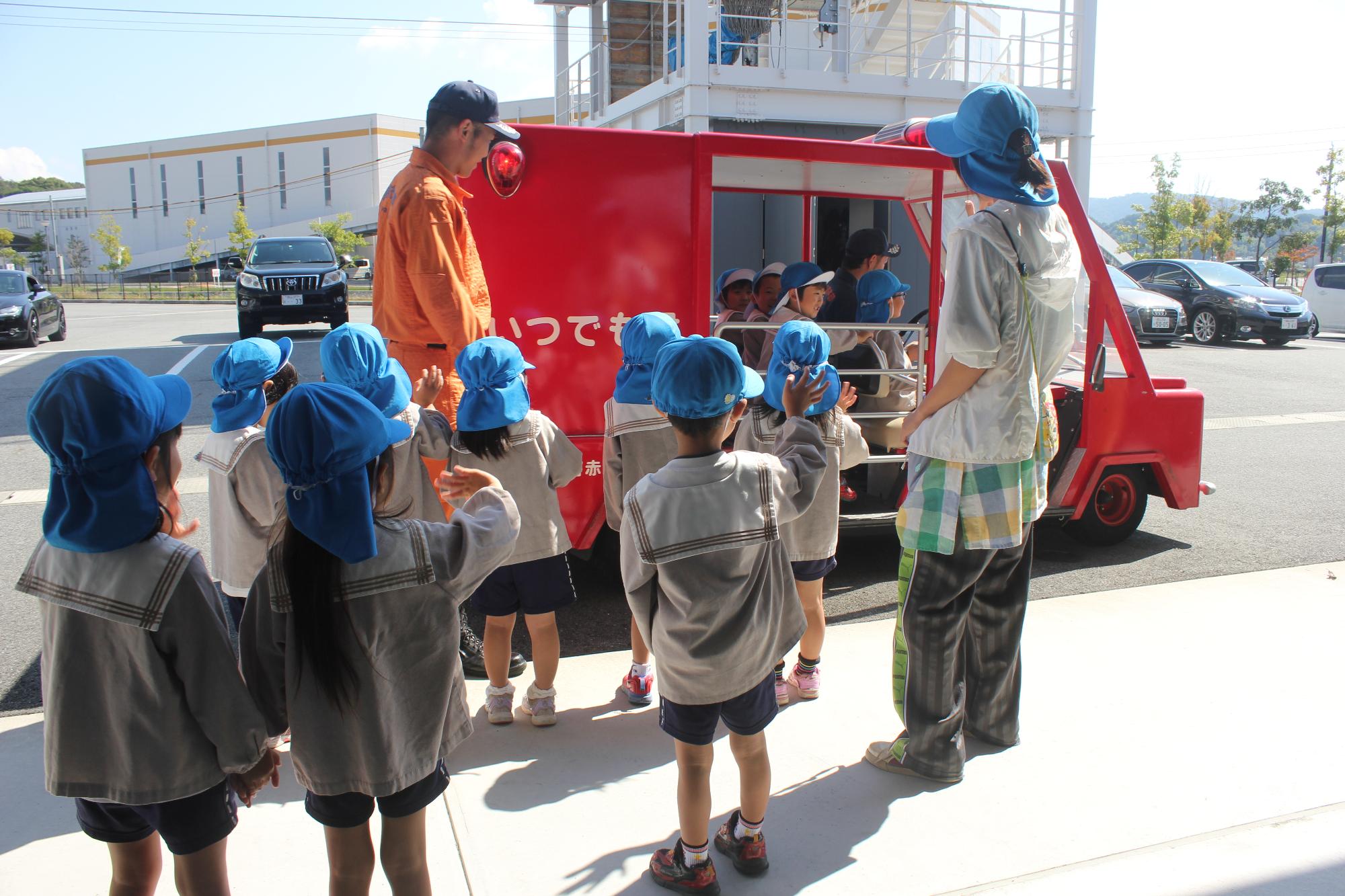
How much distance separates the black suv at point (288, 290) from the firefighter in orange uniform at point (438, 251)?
1227 centimetres

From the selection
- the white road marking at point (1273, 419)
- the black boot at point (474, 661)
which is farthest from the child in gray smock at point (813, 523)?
the white road marking at point (1273, 419)

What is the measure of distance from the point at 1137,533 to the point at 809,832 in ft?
13.8

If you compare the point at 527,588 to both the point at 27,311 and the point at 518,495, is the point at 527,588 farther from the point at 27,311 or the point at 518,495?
the point at 27,311

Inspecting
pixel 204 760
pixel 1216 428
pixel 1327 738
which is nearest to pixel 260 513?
pixel 204 760

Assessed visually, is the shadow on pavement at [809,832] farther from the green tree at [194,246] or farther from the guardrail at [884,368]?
the green tree at [194,246]

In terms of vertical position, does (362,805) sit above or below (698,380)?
below

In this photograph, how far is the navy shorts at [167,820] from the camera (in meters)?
1.94

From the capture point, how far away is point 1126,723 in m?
3.38

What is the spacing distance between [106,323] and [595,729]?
2196 centimetres

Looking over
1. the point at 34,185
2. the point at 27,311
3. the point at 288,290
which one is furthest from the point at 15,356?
the point at 34,185

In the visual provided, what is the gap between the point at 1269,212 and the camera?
129ft

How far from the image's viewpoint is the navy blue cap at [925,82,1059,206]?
9.02 feet

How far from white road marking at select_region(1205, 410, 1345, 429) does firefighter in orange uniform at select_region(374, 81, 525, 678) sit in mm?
8709

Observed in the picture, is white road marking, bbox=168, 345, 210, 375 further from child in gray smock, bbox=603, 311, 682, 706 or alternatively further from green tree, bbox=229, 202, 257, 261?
green tree, bbox=229, 202, 257, 261
